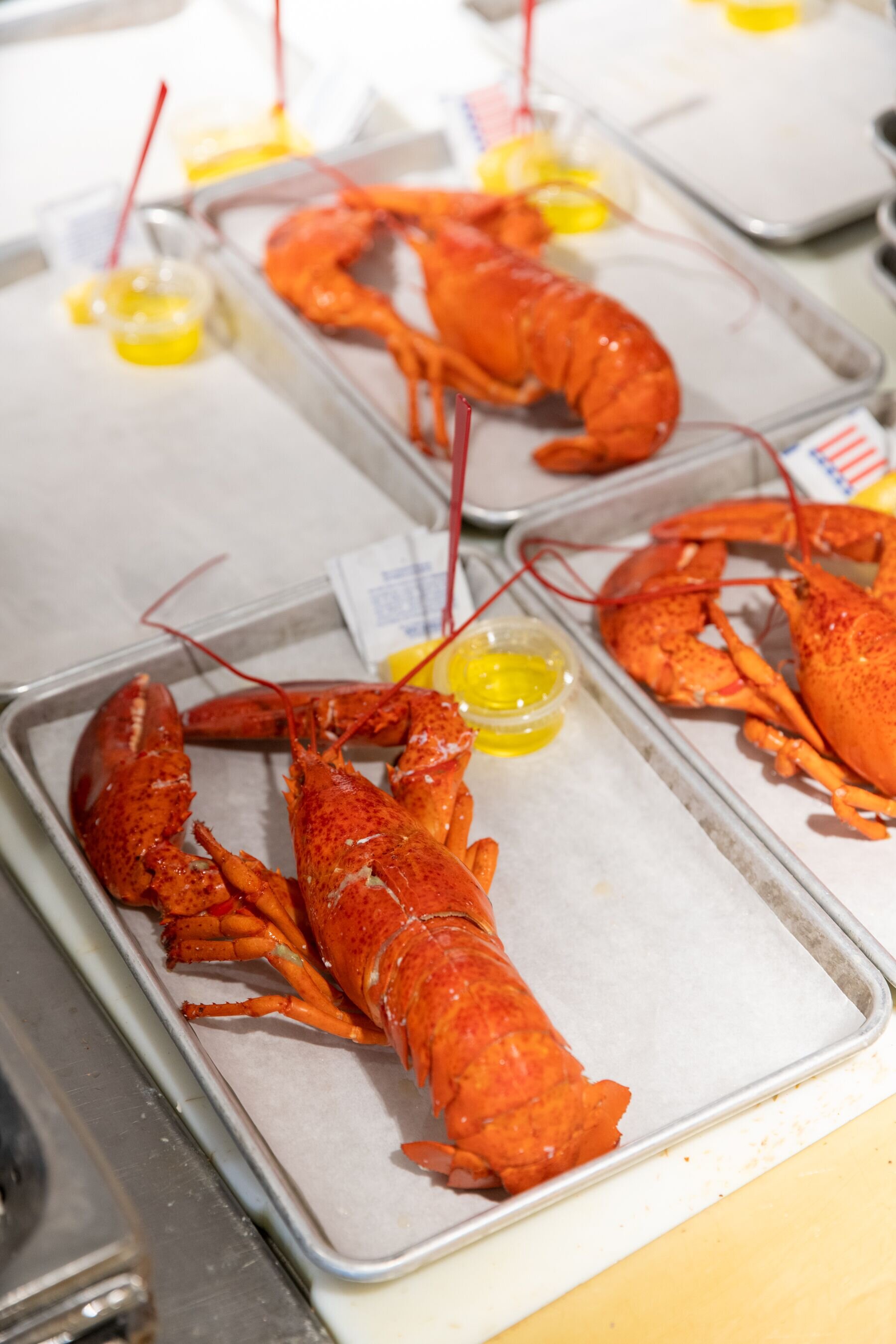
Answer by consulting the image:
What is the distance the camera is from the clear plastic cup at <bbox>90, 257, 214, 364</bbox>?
9.02 ft

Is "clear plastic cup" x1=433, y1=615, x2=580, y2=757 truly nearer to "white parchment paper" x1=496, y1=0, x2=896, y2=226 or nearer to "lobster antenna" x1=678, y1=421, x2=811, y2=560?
"lobster antenna" x1=678, y1=421, x2=811, y2=560

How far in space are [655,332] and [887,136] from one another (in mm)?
602

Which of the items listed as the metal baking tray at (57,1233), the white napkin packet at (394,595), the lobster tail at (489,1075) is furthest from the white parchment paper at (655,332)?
the metal baking tray at (57,1233)

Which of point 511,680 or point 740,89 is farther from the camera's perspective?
point 740,89

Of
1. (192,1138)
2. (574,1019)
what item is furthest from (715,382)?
(192,1138)

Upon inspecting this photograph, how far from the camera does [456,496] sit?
74.0 inches

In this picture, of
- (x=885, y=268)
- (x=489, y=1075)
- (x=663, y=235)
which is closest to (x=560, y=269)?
(x=663, y=235)

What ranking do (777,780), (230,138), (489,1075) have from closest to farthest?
(489,1075) → (777,780) → (230,138)

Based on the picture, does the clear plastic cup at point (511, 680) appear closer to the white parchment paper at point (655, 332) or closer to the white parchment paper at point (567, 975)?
the white parchment paper at point (567, 975)

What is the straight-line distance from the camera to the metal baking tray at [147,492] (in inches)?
89.8

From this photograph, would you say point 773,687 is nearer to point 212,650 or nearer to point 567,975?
point 567,975

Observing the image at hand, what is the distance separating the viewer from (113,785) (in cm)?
183

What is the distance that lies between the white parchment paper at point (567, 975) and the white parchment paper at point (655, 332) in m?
0.66

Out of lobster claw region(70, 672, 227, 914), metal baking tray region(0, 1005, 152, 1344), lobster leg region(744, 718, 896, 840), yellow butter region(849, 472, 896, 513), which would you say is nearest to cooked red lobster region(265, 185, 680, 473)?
yellow butter region(849, 472, 896, 513)
